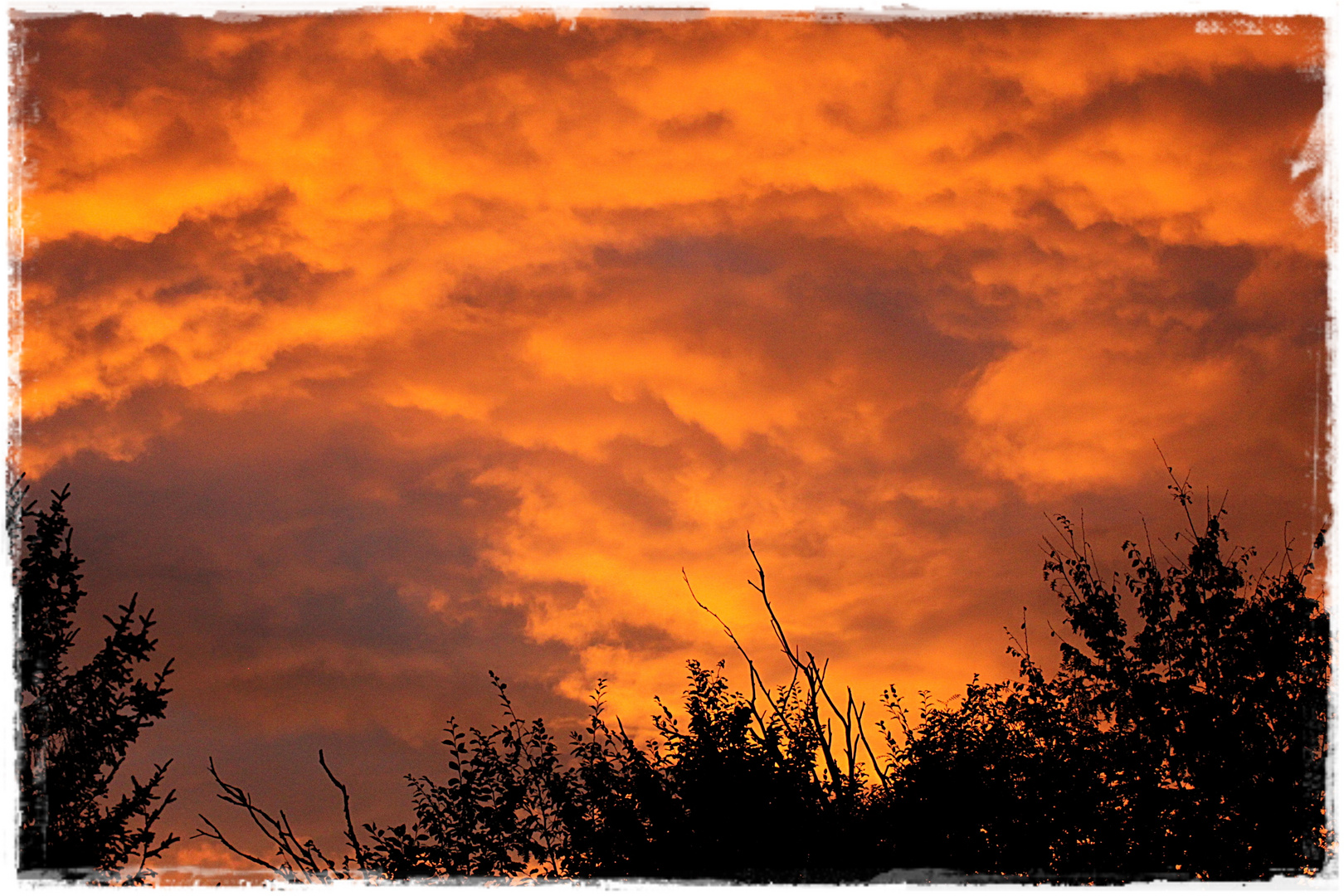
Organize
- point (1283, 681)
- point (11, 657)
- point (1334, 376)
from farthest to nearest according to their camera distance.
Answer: point (1283, 681) → point (1334, 376) → point (11, 657)

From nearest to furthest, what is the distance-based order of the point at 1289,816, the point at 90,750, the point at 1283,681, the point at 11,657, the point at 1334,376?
the point at 11,657, the point at 1334,376, the point at 90,750, the point at 1289,816, the point at 1283,681

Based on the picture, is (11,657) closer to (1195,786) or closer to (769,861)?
(769,861)

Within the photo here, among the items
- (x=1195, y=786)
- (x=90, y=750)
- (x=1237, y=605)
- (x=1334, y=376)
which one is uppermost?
(x=1334, y=376)

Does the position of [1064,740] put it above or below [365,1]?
below

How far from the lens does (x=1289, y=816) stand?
922 cm

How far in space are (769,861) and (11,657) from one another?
22.0 ft

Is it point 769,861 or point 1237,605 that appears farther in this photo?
point 1237,605

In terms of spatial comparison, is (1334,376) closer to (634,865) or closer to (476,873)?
(634,865)

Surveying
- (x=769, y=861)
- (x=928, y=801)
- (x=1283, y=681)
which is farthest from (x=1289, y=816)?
(x=769, y=861)

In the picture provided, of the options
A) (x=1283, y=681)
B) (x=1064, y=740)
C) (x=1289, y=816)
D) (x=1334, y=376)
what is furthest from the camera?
(x=1064, y=740)

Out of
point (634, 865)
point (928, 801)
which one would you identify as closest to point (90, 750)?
point (634, 865)

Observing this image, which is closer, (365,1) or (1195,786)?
(365,1)

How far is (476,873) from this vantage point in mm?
11109

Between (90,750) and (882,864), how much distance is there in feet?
22.1
